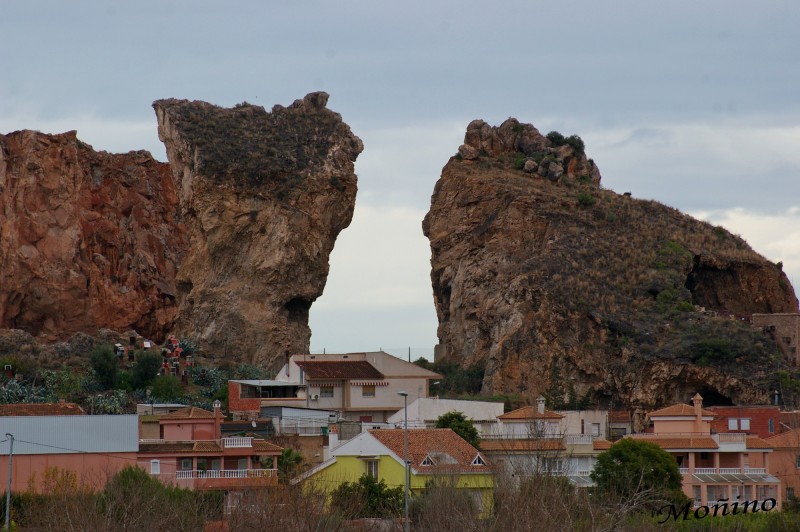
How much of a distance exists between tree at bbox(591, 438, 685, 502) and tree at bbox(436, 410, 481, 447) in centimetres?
584

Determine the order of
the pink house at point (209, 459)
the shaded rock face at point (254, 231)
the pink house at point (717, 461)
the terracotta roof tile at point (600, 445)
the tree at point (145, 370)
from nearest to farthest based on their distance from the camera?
the pink house at point (209, 459)
the pink house at point (717, 461)
the terracotta roof tile at point (600, 445)
the tree at point (145, 370)
the shaded rock face at point (254, 231)

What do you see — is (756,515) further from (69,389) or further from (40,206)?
(40,206)

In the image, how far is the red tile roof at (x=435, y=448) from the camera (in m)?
69.2

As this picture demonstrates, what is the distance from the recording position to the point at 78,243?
5428 inches

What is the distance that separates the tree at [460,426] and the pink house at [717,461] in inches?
280

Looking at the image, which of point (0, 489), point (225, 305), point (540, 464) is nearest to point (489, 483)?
point (540, 464)

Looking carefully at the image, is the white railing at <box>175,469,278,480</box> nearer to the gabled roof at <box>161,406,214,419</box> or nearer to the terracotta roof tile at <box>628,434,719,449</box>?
the gabled roof at <box>161,406,214,419</box>

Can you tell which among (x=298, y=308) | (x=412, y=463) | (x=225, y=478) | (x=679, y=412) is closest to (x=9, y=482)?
(x=225, y=478)

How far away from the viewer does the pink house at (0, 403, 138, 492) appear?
68938 millimetres

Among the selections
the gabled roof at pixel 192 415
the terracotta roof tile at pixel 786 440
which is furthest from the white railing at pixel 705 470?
the gabled roof at pixel 192 415

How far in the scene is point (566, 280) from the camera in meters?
115

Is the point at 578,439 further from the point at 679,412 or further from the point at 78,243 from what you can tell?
the point at 78,243

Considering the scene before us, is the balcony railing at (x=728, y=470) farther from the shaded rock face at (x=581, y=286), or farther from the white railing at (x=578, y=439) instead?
the shaded rock face at (x=581, y=286)

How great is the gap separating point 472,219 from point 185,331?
1870cm
